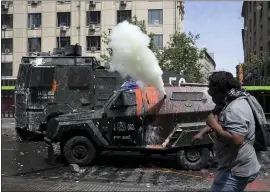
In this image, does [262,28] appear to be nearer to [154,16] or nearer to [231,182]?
[154,16]

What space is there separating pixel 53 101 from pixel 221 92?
36.6ft

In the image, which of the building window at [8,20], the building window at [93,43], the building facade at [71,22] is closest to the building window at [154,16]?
the building facade at [71,22]

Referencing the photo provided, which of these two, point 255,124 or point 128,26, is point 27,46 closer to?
point 128,26

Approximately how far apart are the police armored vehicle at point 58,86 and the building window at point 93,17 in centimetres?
3370

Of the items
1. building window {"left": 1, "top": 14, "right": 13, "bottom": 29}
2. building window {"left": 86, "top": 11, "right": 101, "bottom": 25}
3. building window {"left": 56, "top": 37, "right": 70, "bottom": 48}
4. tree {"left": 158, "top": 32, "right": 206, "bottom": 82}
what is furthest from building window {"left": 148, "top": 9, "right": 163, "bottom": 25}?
building window {"left": 1, "top": 14, "right": 13, "bottom": 29}

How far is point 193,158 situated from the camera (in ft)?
31.0

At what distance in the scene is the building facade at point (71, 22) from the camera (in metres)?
45.7

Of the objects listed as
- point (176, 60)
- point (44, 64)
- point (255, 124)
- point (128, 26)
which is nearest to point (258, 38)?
point (176, 60)

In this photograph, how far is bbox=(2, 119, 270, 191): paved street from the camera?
7496mm

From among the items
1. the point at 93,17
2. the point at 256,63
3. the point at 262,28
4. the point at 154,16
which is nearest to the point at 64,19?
the point at 93,17

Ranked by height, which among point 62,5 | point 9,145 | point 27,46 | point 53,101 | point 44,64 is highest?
point 62,5

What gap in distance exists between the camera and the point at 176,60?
33.3 meters

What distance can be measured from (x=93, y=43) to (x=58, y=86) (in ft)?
111

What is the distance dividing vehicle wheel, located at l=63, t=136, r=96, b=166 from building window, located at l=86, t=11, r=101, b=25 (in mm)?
38752
